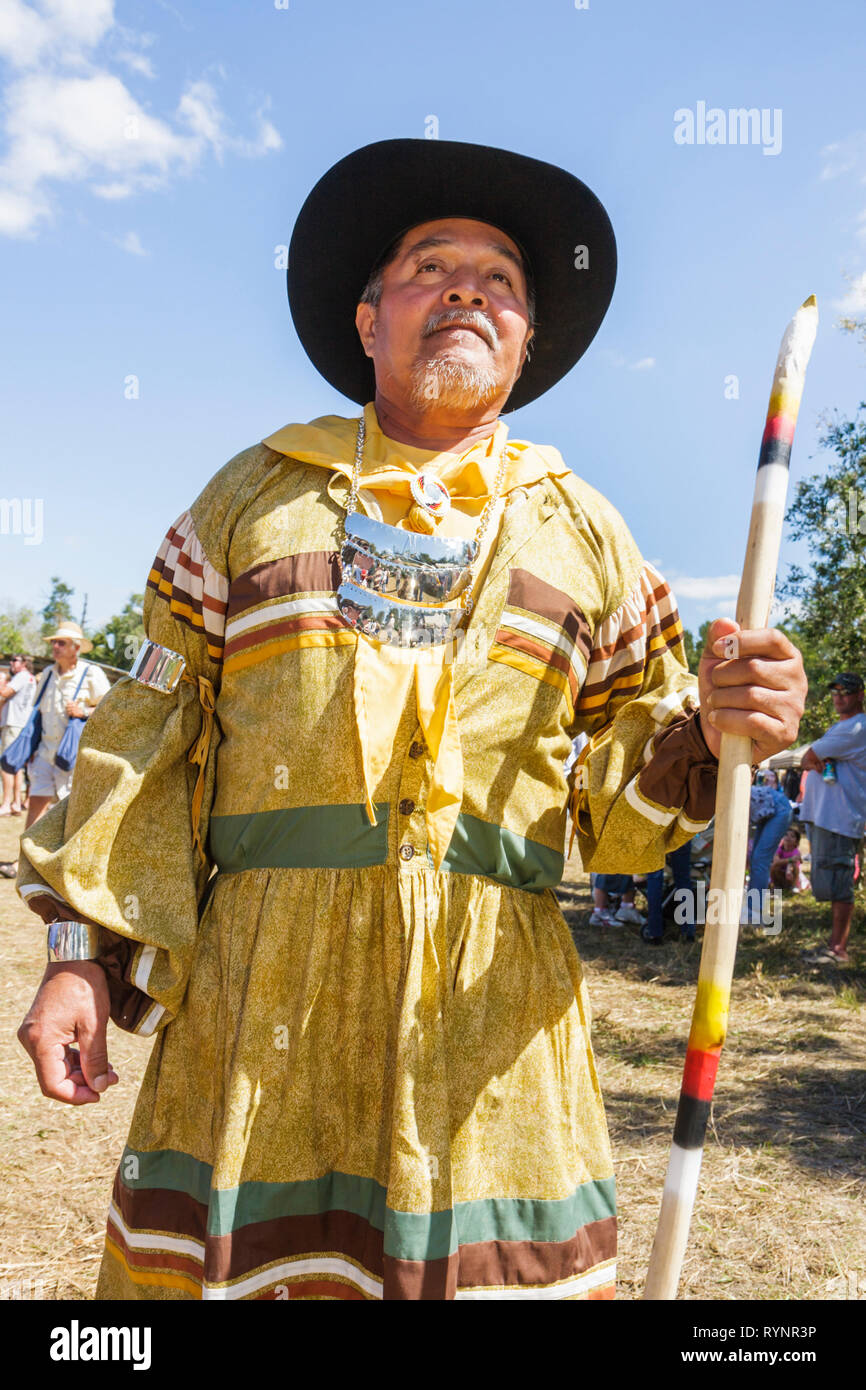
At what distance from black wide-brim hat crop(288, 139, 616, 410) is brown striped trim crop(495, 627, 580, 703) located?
3.54 ft

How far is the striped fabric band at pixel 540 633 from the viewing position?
187 cm

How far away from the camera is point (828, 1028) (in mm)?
6426

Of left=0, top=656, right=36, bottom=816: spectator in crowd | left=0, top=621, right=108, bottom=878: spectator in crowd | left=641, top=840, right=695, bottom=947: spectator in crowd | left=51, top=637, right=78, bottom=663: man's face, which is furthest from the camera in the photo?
left=0, top=656, right=36, bottom=816: spectator in crowd

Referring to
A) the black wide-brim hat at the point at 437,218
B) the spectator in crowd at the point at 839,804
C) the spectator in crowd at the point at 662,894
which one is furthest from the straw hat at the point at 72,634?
the black wide-brim hat at the point at 437,218

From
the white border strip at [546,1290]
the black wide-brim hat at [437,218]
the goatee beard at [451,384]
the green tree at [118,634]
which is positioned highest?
the green tree at [118,634]

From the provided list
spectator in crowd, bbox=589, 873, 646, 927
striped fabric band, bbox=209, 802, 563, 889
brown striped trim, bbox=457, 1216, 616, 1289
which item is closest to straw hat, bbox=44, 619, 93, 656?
spectator in crowd, bbox=589, 873, 646, 927

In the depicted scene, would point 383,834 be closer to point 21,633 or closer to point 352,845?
point 352,845

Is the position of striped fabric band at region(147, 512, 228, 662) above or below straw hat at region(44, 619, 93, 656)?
below

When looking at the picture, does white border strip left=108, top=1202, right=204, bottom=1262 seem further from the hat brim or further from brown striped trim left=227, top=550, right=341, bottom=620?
the hat brim

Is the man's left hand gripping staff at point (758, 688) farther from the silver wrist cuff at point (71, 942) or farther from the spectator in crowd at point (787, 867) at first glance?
the spectator in crowd at point (787, 867)

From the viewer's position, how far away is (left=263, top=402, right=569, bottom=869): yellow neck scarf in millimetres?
1752

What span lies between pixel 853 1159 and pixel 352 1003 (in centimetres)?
376

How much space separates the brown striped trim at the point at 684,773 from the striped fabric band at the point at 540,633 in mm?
233
